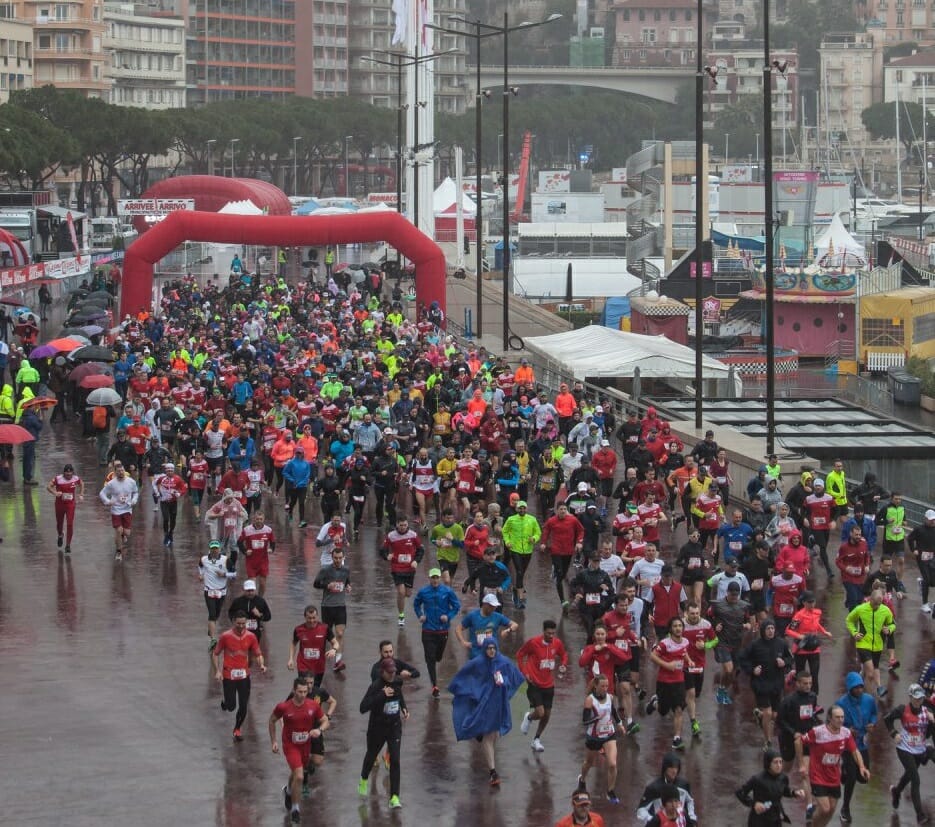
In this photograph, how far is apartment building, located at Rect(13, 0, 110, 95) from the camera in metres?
136

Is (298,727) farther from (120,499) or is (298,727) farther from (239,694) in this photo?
(120,499)

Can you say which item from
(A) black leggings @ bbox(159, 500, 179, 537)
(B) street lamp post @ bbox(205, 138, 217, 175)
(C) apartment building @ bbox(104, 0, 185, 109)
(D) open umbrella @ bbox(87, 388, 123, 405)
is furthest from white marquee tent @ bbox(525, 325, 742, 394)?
(C) apartment building @ bbox(104, 0, 185, 109)

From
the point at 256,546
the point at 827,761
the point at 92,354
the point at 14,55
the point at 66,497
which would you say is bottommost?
the point at 827,761

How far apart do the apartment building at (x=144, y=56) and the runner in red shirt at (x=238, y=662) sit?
134771mm

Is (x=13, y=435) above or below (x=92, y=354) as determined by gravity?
below

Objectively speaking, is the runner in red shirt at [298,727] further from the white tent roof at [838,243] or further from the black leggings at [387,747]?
the white tent roof at [838,243]

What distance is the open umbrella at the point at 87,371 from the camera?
107 ft

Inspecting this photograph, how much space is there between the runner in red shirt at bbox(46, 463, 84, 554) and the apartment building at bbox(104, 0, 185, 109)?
4998 inches

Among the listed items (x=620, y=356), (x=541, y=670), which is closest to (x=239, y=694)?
(x=541, y=670)

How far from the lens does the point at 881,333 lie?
61312 mm

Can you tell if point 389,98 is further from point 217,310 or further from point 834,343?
point 217,310

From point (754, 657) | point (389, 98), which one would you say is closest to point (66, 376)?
point (754, 657)

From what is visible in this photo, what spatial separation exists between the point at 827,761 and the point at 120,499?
35.6ft

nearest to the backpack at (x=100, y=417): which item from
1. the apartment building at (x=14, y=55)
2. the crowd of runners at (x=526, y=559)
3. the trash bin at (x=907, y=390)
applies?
the crowd of runners at (x=526, y=559)
